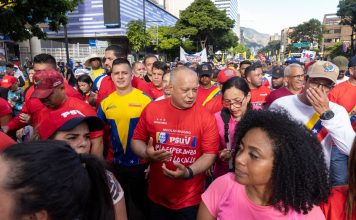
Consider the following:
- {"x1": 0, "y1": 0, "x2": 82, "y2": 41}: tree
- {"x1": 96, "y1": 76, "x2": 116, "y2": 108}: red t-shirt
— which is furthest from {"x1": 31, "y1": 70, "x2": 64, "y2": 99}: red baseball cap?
{"x1": 0, "y1": 0, "x2": 82, "y2": 41}: tree

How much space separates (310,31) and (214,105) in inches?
4201

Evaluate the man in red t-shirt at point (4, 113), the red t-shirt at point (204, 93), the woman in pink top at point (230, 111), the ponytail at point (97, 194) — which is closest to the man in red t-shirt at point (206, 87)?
the red t-shirt at point (204, 93)

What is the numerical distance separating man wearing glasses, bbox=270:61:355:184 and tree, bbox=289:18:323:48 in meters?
104

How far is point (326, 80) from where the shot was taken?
2.80 meters

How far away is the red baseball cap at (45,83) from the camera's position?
2861mm

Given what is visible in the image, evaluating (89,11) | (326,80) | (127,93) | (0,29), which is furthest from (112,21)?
(89,11)

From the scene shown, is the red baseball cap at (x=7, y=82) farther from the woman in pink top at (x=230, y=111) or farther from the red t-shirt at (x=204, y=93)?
the woman in pink top at (x=230, y=111)

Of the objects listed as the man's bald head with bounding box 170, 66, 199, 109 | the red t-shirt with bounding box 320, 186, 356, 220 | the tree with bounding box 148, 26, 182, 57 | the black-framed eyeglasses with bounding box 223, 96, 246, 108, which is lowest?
the red t-shirt with bounding box 320, 186, 356, 220

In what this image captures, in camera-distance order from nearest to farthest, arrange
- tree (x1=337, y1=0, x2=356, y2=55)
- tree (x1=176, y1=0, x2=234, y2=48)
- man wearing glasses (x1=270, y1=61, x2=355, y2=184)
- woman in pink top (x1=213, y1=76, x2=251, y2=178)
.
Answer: man wearing glasses (x1=270, y1=61, x2=355, y2=184)
woman in pink top (x1=213, y1=76, x2=251, y2=178)
tree (x1=176, y1=0, x2=234, y2=48)
tree (x1=337, y1=0, x2=356, y2=55)

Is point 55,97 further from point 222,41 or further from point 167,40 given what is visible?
point 222,41

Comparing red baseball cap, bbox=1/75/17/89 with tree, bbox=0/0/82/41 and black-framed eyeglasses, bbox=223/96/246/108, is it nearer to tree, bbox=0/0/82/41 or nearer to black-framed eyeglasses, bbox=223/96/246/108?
tree, bbox=0/0/82/41

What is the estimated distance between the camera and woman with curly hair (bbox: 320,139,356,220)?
169cm

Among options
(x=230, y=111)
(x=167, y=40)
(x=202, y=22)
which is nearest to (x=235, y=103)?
(x=230, y=111)

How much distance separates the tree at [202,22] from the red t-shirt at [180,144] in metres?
49.5
